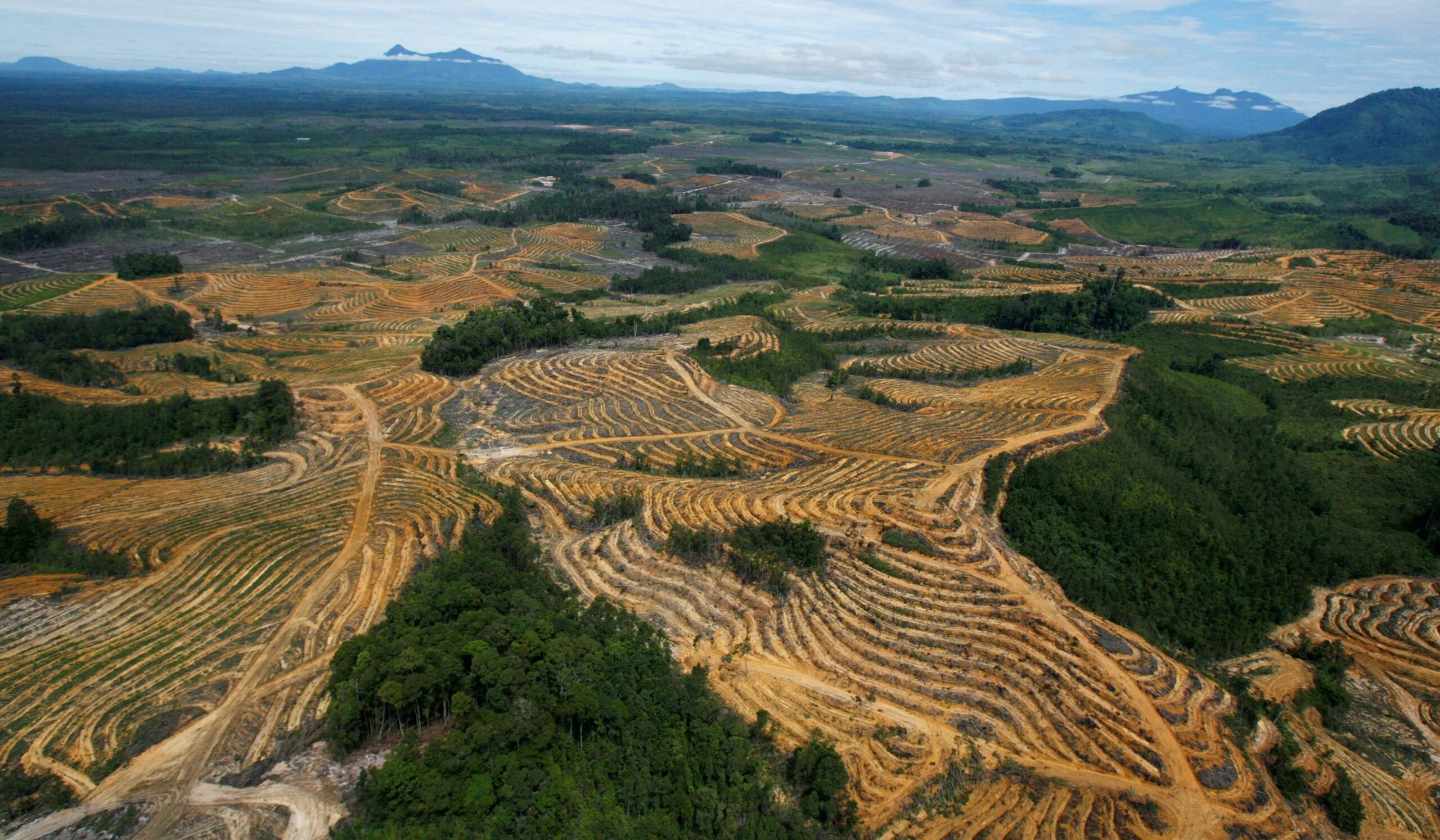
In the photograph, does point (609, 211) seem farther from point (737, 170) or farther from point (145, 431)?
point (145, 431)

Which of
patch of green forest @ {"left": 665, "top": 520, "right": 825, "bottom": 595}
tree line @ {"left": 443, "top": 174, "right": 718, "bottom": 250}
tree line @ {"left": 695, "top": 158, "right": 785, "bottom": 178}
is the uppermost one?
tree line @ {"left": 695, "top": 158, "right": 785, "bottom": 178}

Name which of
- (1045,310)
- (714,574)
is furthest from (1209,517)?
(1045,310)

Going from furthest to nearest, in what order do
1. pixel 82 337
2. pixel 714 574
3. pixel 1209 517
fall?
pixel 82 337 < pixel 1209 517 < pixel 714 574

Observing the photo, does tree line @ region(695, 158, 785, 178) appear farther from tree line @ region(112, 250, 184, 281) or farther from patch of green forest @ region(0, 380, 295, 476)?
patch of green forest @ region(0, 380, 295, 476)

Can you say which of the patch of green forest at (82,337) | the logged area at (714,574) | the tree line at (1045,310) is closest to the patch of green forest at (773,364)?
the logged area at (714,574)

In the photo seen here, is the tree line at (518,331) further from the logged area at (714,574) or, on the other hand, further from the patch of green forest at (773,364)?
the patch of green forest at (773,364)

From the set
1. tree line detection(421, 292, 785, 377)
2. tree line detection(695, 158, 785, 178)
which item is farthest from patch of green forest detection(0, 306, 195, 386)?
tree line detection(695, 158, 785, 178)

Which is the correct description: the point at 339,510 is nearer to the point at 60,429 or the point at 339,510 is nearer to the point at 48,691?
the point at 48,691
